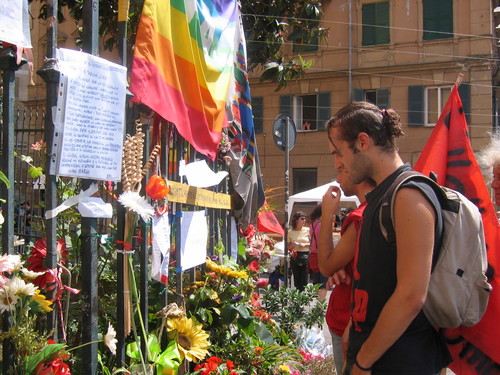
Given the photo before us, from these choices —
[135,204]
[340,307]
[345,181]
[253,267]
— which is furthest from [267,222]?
[345,181]

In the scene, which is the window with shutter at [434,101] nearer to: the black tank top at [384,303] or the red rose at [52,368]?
the black tank top at [384,303]

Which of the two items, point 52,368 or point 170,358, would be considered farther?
point 170,358

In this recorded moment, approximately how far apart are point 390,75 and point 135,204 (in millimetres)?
18458

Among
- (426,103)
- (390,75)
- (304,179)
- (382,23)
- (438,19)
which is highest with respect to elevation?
(382,23)

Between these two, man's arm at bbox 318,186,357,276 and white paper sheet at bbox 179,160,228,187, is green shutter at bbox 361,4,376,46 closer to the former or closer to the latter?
white paper sheet at bbox 179,160,228,187

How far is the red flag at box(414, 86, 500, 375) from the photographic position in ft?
6.68

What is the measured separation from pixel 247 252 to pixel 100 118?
2.71 metres

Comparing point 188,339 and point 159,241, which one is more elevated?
point 159,241

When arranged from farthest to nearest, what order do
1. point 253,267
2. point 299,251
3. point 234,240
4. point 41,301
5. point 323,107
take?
point 323,107, point 299,251, point 234,240, point 253,267, point 41,301

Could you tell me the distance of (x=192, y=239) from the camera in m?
3.33

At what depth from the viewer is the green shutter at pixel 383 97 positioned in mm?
19328

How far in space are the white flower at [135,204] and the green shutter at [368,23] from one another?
18.9 metres

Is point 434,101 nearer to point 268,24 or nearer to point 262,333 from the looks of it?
point 268,24

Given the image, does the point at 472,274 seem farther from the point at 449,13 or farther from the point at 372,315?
the point at 449,13
